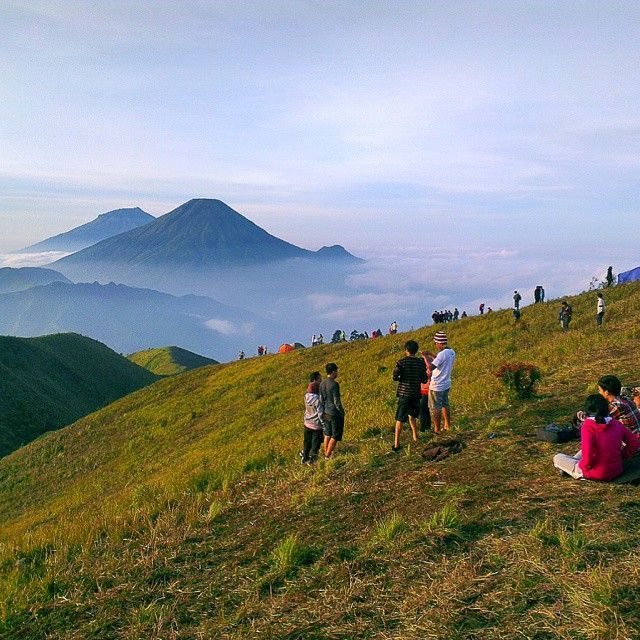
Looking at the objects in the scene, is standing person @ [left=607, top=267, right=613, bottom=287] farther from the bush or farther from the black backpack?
the black backpack

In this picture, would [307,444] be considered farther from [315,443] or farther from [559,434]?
[559,434]

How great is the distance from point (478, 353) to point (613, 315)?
7342 mm

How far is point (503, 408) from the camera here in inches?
504

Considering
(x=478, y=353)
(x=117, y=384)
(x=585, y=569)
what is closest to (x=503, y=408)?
(x=585, y=569)

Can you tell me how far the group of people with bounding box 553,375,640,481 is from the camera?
6953mm

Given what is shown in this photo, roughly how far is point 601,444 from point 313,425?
241 inches

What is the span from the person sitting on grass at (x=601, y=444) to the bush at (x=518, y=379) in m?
5.44

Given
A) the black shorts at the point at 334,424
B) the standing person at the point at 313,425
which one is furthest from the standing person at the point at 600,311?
the black shorts at the point at 334,424

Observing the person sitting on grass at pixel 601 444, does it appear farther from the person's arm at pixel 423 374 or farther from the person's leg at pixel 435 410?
the person's leg at pixel 435 410

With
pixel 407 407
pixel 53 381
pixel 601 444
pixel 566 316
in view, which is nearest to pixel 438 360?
pixel 407 407

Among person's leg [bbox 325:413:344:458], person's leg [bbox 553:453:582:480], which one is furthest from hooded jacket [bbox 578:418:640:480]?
person's leg [bbox 325:413:344:458]

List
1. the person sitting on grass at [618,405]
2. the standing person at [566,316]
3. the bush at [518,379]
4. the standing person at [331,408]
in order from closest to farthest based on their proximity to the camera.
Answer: the person sitting on grass at [618,405], the standing person at [331,408], the bush at [518,379], the standing person at [566,316]

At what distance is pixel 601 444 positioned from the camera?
714cm

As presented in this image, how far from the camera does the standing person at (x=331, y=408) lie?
36.9 feet
